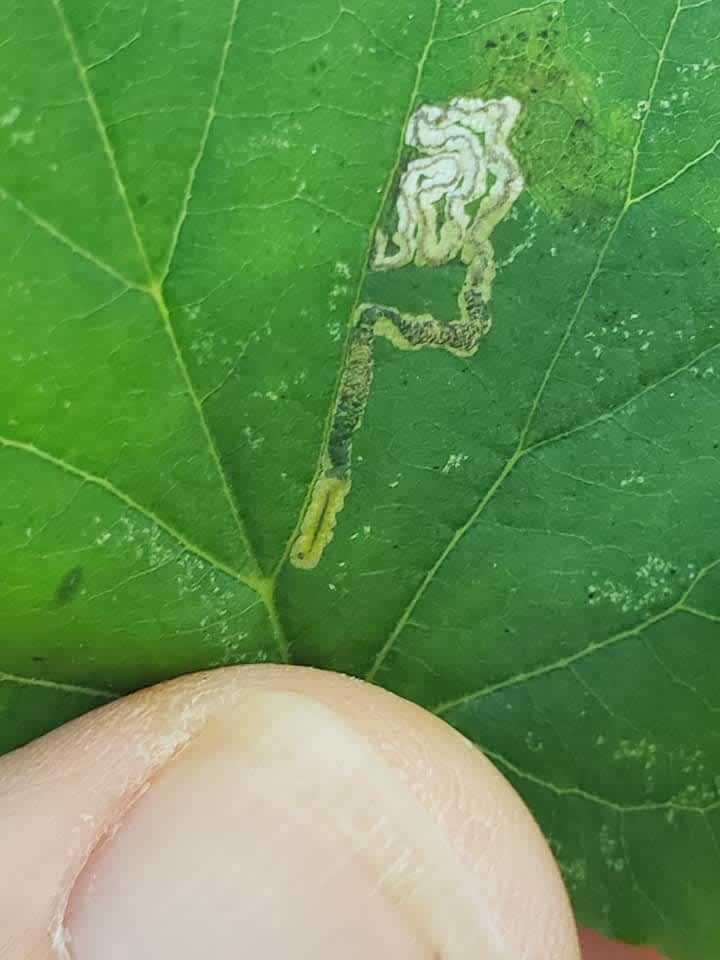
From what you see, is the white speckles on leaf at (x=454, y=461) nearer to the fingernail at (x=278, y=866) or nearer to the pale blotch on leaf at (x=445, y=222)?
the pale blotch on leaf at (x=445, y=222)

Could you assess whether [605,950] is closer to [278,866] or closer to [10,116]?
[278,866]

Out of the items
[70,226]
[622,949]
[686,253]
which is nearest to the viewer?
[70,226]

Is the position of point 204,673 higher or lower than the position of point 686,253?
lower

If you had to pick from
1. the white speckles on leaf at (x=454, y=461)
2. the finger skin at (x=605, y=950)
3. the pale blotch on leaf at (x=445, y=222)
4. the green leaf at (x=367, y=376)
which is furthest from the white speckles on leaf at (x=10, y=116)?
the finger skin at (x=605, y=950)

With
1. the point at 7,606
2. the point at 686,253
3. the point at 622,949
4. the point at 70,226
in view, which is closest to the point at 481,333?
the point at 686,253

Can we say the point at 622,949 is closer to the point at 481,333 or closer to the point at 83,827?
the point at 83,827

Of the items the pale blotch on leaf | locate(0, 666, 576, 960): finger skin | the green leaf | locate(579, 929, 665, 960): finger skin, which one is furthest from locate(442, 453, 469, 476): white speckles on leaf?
locate(579, 929, 665, 960): finger skin

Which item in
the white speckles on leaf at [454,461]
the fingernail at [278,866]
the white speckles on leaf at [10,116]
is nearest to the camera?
the white speckles on leaf at [10,116]
